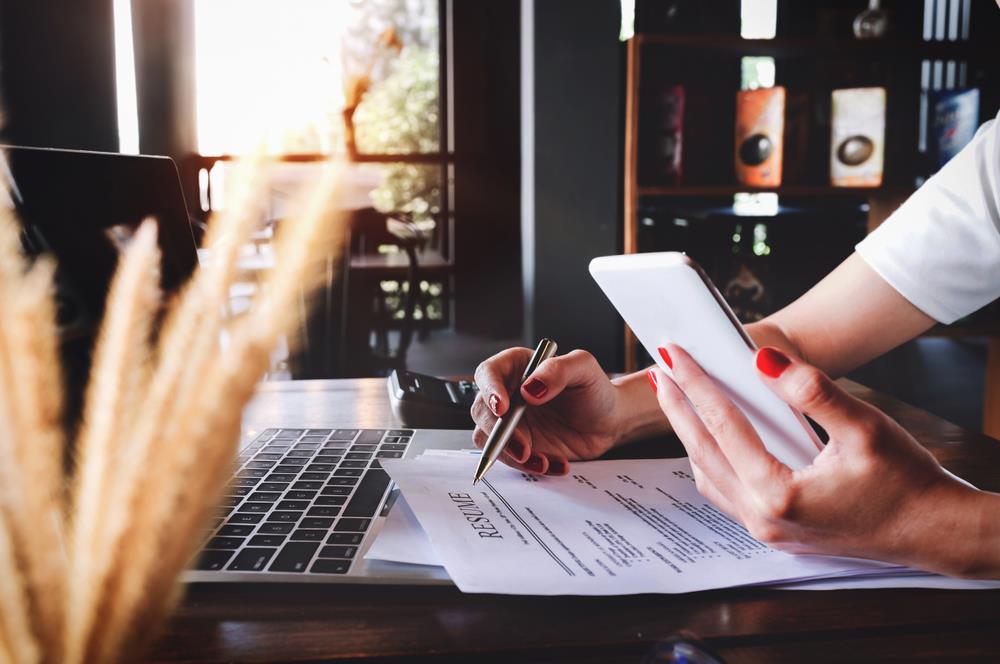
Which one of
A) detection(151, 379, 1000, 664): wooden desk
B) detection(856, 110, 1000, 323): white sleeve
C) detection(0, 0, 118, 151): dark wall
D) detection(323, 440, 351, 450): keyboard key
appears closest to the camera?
detection(151, 379, 1000, 664): wooden desk

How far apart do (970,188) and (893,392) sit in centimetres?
229

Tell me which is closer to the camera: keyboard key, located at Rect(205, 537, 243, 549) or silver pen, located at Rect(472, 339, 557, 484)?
keyboard key, located at Rect(205, 537, 243, 549)

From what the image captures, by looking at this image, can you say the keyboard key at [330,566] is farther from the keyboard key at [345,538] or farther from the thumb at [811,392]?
the thumb at [811,392]

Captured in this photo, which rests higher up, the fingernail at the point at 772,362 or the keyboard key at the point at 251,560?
the fingernail at the point at 772,362

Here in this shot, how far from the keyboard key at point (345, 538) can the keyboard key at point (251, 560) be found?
0.12ft

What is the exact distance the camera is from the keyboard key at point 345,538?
51cm

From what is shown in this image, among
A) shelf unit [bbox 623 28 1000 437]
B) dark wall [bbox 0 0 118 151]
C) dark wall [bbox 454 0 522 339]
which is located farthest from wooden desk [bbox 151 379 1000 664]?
dark wall [bbox 454 0 522 339]

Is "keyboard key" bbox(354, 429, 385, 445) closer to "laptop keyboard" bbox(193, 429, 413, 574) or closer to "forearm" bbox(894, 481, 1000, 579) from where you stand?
"laptop keyboard" bbox(193, 429, 413, 574)

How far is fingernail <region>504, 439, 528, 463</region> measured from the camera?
2.20 ft

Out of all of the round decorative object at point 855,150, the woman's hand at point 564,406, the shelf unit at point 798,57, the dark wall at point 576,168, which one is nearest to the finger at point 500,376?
the woman's hand at point 564,406

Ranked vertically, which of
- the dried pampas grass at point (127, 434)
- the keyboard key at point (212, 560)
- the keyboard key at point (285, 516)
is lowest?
the keyboard key at point (285, 516)

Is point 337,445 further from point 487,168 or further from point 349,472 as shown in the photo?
point 487,168

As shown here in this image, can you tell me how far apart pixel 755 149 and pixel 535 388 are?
186 cm

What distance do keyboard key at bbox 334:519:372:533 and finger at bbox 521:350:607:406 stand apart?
21 centimetres
